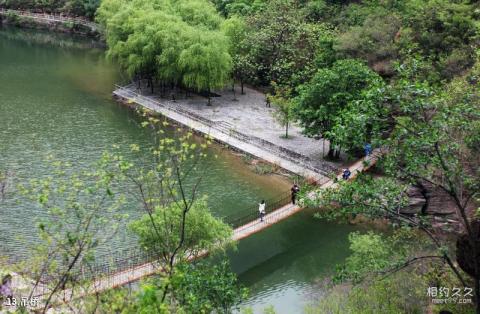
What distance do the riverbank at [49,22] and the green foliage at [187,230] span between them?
5372cm

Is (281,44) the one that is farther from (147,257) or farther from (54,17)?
(54,17)

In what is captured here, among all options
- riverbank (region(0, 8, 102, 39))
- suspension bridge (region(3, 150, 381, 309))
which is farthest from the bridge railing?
suspension bridge (region(3, 150, 381, 309))

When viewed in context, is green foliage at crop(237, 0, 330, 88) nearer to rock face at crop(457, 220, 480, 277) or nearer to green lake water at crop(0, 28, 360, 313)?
green lake water at crop(0, 28, 360, 313)

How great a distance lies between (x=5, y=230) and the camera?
22938 millimetres

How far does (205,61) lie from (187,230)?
23606 mm

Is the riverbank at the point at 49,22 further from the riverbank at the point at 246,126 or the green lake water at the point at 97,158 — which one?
the riverbank at the point at 246,126

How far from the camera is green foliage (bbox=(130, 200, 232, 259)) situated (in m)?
17.1

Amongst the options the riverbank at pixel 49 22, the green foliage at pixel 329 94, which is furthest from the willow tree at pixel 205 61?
the riverbank at pixel 49 22

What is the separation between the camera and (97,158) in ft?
102

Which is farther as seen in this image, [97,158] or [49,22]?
[49,22]

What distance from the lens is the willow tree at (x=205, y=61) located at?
39500 mm

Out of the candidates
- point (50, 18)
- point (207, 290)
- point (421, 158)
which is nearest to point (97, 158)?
point (207, 290)

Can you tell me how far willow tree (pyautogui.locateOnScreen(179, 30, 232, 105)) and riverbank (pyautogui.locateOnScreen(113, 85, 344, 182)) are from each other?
1849 millimetres

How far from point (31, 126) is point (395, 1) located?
26770 millimetres
